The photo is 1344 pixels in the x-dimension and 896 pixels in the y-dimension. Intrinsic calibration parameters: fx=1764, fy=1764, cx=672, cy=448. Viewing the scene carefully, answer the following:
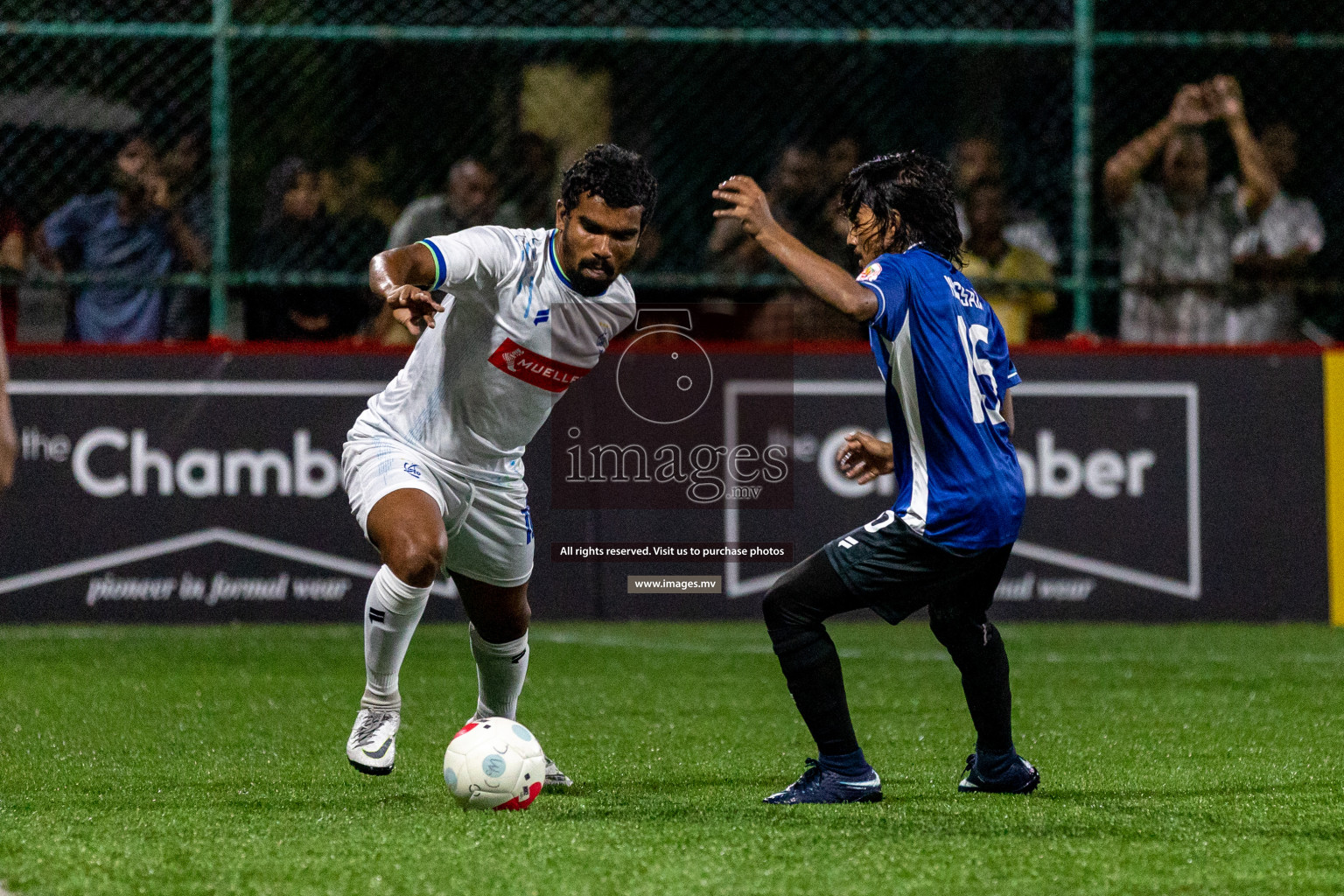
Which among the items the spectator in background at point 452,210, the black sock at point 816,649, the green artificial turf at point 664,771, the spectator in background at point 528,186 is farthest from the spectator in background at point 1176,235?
the black sock at point 816,649

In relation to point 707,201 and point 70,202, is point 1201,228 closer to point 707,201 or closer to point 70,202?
point 707,201

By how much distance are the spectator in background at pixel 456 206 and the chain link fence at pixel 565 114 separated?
0.28 ft

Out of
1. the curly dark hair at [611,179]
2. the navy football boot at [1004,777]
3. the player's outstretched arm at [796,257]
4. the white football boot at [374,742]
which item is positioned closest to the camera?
the player's outstretched arm at [796,257]

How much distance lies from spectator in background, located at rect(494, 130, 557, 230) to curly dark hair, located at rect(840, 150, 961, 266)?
5019mm

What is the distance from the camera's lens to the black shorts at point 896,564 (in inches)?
196

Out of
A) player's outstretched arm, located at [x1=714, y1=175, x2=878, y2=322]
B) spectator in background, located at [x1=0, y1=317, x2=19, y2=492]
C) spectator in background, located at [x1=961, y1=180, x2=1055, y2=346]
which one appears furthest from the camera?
spectator in background, located at [x1=961, y1=180, x2=1055, y2=346]

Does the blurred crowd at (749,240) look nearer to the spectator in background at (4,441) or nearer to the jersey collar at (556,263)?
the jersey collar at (556,263)

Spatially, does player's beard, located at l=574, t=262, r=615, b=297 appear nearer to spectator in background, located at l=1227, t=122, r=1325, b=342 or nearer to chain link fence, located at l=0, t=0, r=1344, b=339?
chain link fence, located at l=0, t=0, r=1344, b=339

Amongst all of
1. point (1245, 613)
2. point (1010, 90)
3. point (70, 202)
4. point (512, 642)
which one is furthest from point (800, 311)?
point (512, 642)

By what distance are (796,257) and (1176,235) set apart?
6.24 metres

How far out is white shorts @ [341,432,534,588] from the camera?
213 inches

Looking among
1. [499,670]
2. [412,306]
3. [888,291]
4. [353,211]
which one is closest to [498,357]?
[412,306]

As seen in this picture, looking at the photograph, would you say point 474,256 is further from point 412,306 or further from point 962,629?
point 962,629

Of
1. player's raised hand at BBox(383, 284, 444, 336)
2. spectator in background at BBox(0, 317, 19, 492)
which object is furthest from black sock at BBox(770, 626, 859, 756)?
spectator in background at BBox(0, 317, 19, 492)
